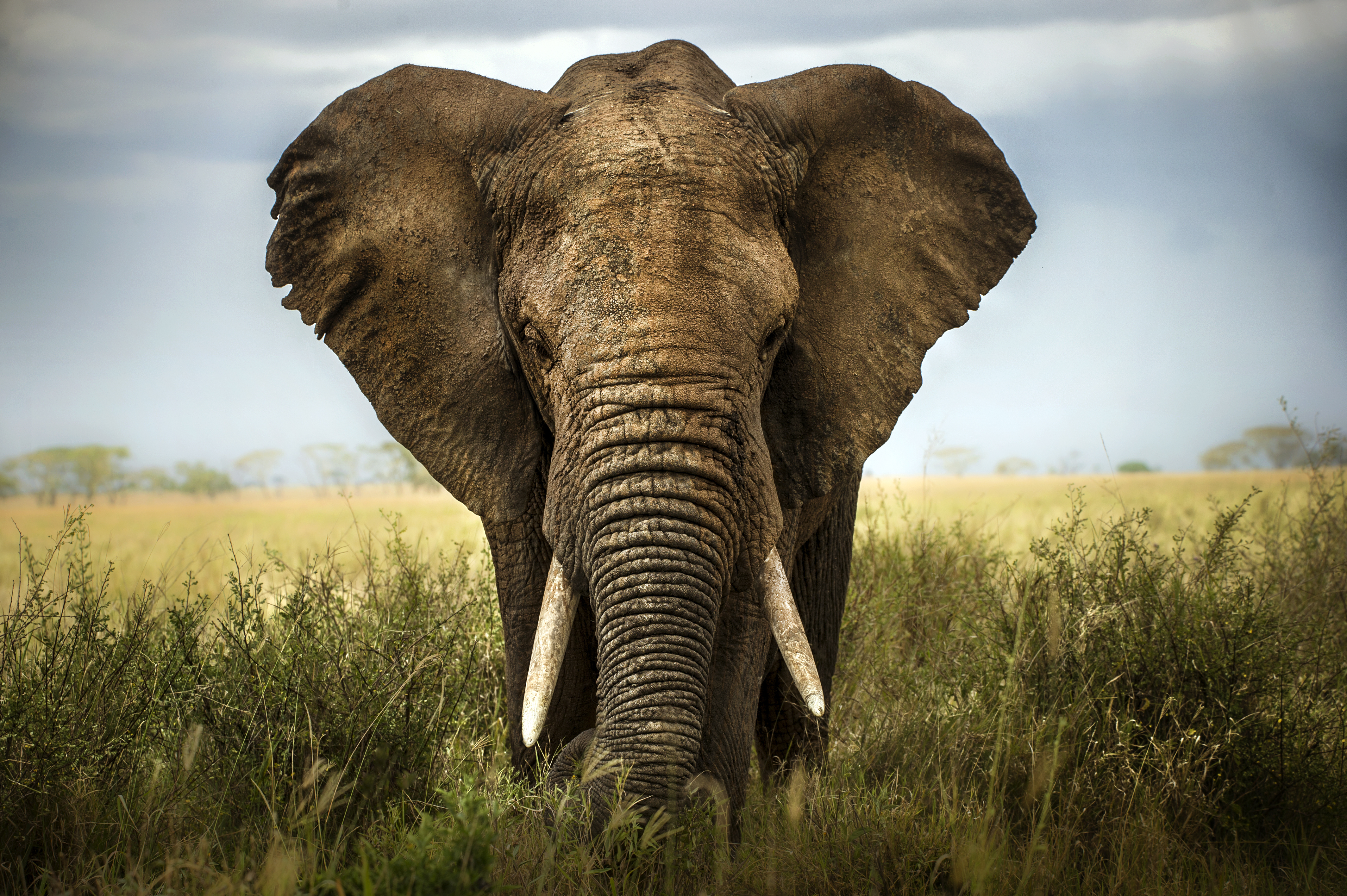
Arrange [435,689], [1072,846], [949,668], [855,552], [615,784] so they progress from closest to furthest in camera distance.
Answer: [615,784], [1072,846], [435,689], [949,668], [855,552]

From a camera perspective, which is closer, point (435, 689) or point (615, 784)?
point (615, 784)

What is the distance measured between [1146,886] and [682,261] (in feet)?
9.58

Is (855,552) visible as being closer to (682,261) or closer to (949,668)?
(949,668)

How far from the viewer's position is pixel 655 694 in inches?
144

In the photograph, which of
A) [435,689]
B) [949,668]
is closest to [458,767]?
[435,689]

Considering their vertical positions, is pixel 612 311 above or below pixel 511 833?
above

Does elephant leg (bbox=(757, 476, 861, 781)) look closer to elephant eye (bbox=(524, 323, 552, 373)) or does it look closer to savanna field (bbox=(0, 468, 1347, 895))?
savanna field (bbox=(0, 468, 1347, 895))

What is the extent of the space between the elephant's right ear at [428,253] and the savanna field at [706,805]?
1.11 meters

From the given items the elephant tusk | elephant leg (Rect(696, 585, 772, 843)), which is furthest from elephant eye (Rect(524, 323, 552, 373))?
elephant leg (Rect(696, 585, 772, 843))

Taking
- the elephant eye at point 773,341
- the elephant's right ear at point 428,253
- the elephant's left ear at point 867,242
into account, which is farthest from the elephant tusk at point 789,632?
the elephant's right ear at point 428,253

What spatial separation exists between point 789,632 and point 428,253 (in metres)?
2.11

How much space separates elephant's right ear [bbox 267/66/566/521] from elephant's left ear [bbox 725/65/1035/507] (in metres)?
1.02

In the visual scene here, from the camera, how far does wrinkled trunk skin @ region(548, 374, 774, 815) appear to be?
363cm

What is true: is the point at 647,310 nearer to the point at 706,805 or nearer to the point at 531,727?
the point at 531,727
